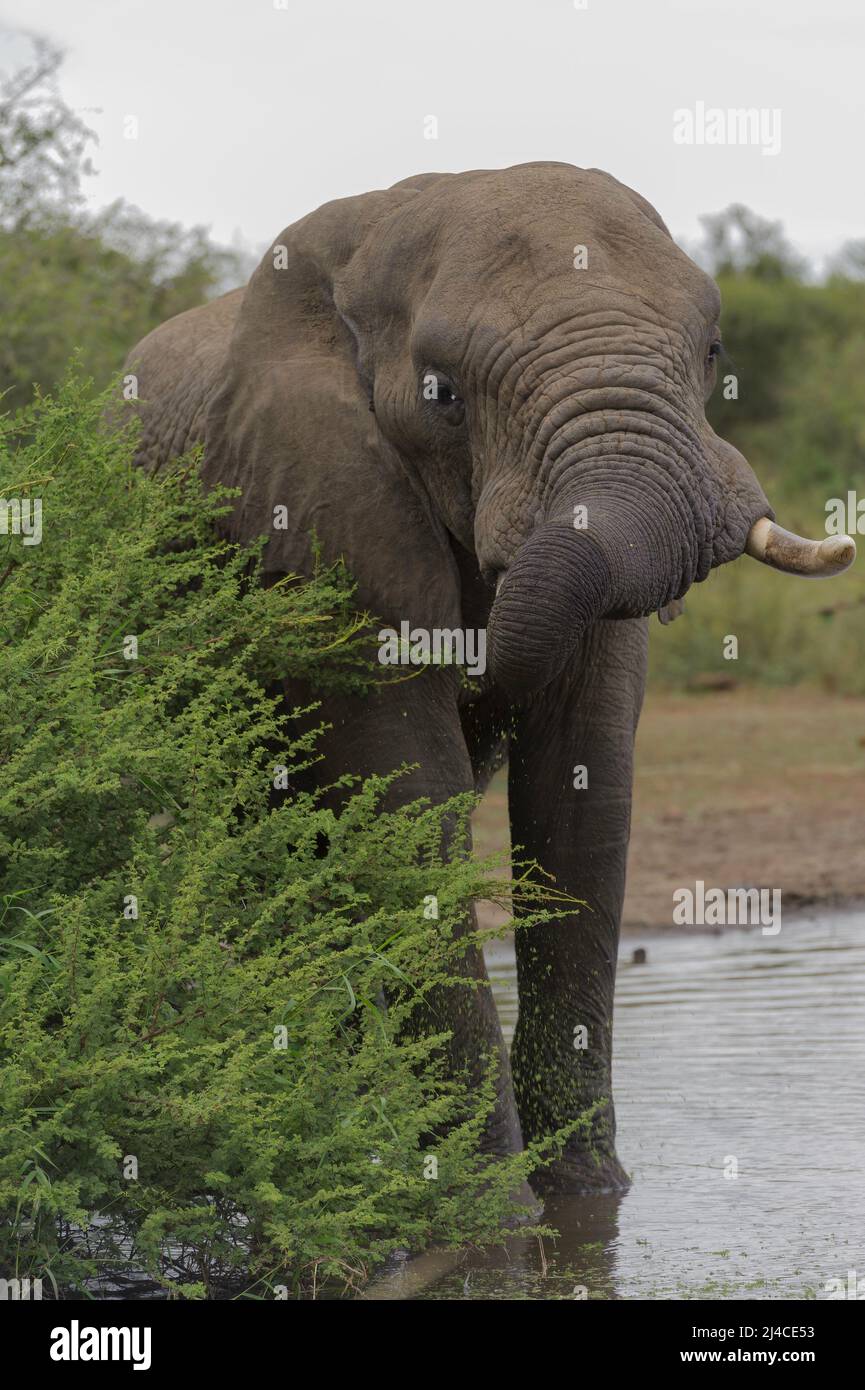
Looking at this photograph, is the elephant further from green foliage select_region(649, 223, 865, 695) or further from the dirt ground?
the dirt ground

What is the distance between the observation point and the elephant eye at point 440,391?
5.55 meters

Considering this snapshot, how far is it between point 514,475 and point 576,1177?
217cm

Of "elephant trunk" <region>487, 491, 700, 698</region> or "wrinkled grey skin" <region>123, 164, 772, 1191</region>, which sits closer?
"elephant trunk" <region>487, 491, 700, 698</region>

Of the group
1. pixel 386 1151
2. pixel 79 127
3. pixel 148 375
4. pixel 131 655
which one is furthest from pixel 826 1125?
pixel 79 127

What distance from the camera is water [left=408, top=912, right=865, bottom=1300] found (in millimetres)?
5520

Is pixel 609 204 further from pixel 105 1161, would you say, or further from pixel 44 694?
pixel 105 1161

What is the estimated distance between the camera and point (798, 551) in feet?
16.7

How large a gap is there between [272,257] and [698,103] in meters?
1.54

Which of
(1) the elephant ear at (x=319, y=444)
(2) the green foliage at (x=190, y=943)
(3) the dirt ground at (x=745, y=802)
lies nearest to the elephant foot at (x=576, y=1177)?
(2) the green foliage at (x=190, y=943)

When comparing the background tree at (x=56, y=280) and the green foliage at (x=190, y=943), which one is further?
the background tree at (x=56, y=280)

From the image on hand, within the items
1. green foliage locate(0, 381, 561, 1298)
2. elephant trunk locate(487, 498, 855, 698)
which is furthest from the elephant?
green foliage locate(0, 381, 561, 1298)

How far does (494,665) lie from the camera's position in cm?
510

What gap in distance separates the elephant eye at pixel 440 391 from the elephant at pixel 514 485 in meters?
0.01

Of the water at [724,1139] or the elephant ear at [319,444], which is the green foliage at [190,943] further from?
the water at [724,1139]
